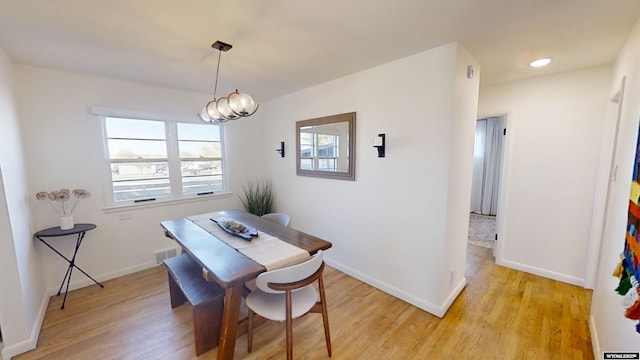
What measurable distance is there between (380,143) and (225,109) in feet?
4.75

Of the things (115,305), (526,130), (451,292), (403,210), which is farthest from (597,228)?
(115,305)

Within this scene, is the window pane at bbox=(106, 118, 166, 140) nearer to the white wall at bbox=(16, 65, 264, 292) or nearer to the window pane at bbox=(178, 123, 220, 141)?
the white wall at bbox=(16, 65, 264, 292)

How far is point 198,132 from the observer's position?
12.0ft

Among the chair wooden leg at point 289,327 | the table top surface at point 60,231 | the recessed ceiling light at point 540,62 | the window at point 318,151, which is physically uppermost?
the recessed ceiling light at point 540,62

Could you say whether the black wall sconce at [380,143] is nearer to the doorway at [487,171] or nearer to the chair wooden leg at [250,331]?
the chair wooden leg at [250,331]

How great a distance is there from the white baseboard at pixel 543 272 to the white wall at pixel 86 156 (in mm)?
4426

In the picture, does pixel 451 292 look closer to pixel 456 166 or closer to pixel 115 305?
pixel 456 166

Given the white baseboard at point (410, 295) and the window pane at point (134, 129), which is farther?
the window pane at point (134, 129)

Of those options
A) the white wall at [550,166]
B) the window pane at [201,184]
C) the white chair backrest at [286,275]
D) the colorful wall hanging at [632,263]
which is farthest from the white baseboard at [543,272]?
the window pane at [201,184]

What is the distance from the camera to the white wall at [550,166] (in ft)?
8.55

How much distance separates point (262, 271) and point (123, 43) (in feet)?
6.88

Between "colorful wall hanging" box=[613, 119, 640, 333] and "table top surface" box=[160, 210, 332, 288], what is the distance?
1.57m

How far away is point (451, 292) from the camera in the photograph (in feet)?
8.02

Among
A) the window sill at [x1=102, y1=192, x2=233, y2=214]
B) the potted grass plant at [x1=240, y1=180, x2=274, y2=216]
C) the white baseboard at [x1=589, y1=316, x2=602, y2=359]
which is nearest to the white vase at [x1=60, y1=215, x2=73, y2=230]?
the window sill at [x1=102, y1=192, x2=233, y2=214]
